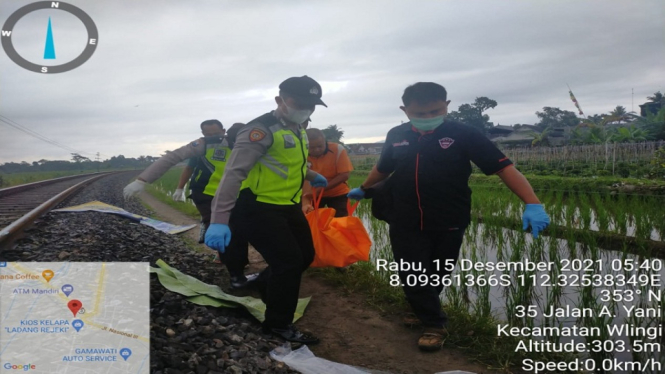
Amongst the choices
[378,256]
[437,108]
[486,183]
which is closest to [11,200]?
[378,256]

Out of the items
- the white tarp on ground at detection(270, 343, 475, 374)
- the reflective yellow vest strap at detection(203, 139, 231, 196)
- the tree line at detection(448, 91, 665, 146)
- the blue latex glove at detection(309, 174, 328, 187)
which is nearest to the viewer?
the white tarp on ground at detection(270, 343, 475, 374)

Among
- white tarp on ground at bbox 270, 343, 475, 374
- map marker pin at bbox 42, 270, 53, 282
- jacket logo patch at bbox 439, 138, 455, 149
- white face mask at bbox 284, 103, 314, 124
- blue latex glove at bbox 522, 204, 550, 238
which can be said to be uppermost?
white face mask at bbox 284, 103, 314, 124

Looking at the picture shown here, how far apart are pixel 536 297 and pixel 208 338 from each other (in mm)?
2622

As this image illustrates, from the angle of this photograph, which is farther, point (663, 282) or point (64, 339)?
point (663, 282)

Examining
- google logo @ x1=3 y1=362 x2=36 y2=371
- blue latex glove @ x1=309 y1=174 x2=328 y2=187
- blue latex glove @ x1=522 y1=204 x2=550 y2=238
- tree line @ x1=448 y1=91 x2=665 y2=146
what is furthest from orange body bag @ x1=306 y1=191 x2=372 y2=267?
tree line @ x1=448 y1=91 x2=665 y2=146

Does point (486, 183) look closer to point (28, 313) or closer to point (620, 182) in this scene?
point (620, 182)

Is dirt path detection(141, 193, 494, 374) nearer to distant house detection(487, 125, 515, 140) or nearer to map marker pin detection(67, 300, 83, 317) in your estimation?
map marker pin detection(67, 300, 83, 317)

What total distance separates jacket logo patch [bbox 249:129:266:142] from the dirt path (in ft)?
4.04

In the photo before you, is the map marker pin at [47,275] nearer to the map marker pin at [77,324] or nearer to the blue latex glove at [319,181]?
the map marker pin at [77,324]

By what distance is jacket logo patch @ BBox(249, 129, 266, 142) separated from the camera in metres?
2.48

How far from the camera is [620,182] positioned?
974 centimetres

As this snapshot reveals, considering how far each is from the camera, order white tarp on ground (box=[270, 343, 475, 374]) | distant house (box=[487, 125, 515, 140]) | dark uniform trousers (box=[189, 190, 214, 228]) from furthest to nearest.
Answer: distant house (box=[487, 125, 515, 140]) → dark uniform trousers (box=[189, 190, 214, 228]) → white tarp on ground (box=[270, 343, 475, 374])

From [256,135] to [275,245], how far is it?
1.94 feet

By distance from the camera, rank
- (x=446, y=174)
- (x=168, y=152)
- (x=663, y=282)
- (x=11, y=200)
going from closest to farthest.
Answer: (x=446, y=174), (x=168, y=152), (x=663, y=282), (x=11, y=200)
